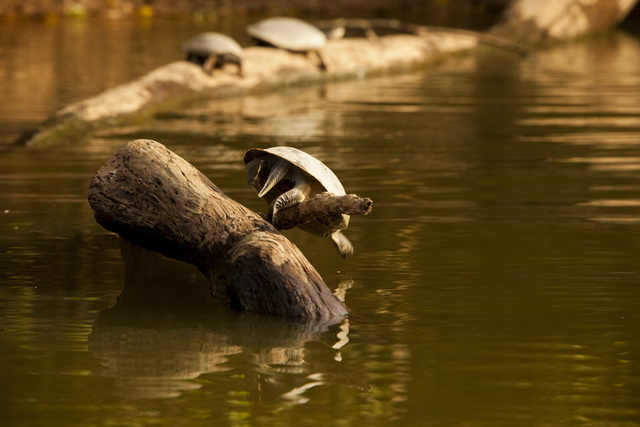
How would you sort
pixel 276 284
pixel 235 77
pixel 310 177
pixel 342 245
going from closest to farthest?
1. pixel 276 284
2. pixel 310 177
3. pixel 342 245
4. pixel 235 77

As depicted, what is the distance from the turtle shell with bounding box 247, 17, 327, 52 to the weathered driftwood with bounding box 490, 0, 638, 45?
4.84m

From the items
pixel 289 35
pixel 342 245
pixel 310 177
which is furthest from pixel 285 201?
pixel 289 35

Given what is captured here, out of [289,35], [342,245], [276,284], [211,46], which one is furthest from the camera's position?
[289,35]

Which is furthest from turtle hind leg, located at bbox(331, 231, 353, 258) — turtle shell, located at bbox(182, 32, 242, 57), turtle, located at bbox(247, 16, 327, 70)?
turtle, located at bbox(247, 16, 327, 70)

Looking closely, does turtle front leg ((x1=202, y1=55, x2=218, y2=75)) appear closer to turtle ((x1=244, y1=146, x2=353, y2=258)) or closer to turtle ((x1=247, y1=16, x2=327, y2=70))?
turtle ((x1=247, y1=16, x2=327, y2=70))

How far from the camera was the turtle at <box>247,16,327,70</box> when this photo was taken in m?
12.3

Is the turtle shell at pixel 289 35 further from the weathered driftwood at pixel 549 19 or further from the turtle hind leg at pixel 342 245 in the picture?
the turtle hind leg at pixel 342 245

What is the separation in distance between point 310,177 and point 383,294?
21.9 inches

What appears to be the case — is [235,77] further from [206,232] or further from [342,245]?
[206,232]

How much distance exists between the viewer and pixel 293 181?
4.82 metres

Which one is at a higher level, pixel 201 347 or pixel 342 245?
pixel 342 245

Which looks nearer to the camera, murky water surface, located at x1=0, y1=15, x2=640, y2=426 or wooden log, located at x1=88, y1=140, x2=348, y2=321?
murky water surface, located at x1=0, y1=15, x2=640, y2=426

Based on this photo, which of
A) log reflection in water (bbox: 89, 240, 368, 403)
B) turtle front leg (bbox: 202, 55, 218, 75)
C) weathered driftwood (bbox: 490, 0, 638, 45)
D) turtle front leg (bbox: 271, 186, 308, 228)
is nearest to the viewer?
log reflection in water (bbox: 89, 240, 368, 403)

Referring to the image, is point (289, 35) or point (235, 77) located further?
point (289, 35)
